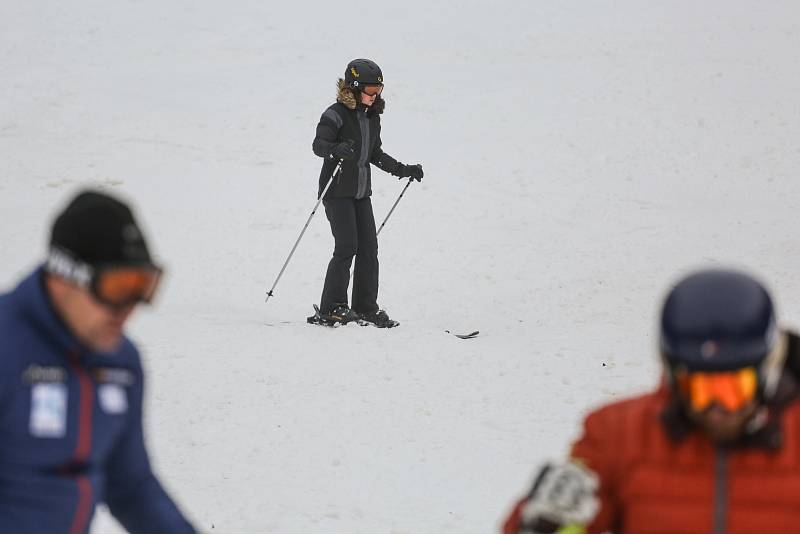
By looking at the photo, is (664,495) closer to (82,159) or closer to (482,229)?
(482,229)

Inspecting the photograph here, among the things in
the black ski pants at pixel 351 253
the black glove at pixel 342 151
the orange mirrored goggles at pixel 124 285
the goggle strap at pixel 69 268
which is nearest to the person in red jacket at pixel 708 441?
the orange mirrored goggles at pixel 124 285

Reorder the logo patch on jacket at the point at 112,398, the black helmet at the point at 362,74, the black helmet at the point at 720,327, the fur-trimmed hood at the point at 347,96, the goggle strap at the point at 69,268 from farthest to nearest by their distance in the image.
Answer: the fur-trimmed hood at the point at 347,96 < the black helmet at the point at 362,74 < the logo patch on jacket at the point at 112,398 < the goggle strap at the point at 69,268 < the black helmet at the point at 720,327

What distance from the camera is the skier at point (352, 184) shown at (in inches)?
392

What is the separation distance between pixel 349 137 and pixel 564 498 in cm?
786

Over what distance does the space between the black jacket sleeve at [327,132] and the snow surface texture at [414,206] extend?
1.62 meters

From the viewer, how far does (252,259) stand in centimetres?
1529

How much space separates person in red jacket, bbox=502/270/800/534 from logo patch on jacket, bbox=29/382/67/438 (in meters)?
1.18

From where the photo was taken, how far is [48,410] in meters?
2.77

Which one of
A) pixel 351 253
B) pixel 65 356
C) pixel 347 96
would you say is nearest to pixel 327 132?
pixel 347 96

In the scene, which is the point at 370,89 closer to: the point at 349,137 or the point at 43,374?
the point at 349,137

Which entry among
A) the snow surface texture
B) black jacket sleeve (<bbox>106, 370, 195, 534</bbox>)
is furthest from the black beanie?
the snow surface texture

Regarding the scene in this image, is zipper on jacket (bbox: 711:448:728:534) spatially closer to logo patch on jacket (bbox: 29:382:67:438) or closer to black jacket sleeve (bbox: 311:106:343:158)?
logo patch on jacket (bbox: 29:382:67:438)

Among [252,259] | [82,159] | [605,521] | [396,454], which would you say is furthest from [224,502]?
[82,159]

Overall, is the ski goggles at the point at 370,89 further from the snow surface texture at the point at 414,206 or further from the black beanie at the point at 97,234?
the black beanie at the point at 97,234
